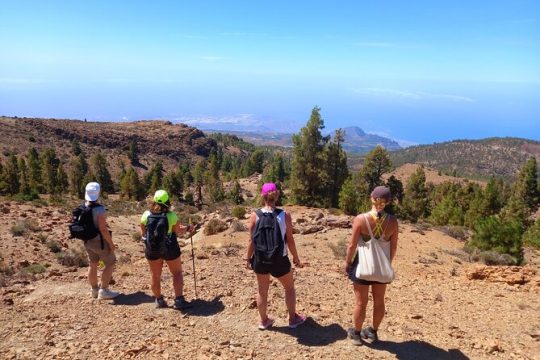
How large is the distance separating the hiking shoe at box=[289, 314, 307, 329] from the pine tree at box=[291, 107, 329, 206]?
2541 centimetres

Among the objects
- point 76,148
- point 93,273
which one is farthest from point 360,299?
point 76,148

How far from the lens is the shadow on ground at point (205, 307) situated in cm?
669

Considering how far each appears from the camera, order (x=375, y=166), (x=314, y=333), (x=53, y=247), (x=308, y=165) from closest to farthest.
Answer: (x=314, y=333)
(x=53, y=247)
(x=308, y=165)
(x=375, y=166)

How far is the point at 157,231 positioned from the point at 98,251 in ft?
5.96

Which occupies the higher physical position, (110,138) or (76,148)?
(110,138)

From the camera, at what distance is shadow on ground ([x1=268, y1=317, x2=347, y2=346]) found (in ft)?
18.6

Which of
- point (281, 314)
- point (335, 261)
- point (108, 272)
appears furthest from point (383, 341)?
point (335, 261)

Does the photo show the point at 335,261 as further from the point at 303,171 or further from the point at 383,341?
the point at 303,171

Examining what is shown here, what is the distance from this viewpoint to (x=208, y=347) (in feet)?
18.1

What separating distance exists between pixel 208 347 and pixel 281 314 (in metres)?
1.58

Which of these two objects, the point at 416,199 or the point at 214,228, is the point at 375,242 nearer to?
the point at 214,228

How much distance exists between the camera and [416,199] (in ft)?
133

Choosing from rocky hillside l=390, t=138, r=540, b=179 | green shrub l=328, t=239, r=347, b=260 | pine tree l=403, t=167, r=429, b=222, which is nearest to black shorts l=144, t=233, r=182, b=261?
green shrub l=328, t=239, r=347, b=260

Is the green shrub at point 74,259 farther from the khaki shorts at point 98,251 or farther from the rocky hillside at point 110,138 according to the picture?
the rocky hillside at point 110,138
